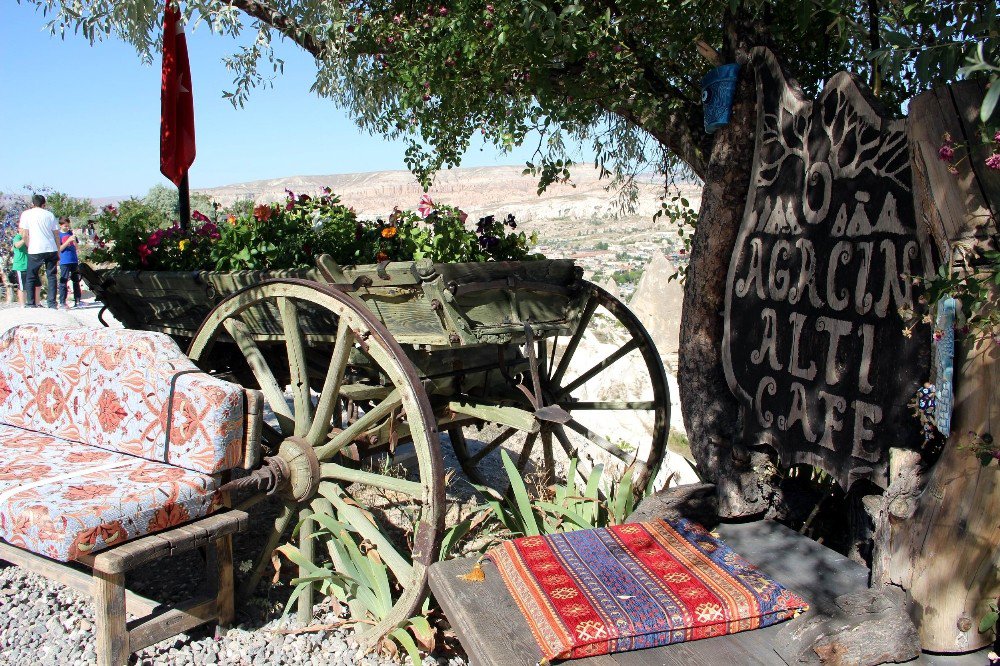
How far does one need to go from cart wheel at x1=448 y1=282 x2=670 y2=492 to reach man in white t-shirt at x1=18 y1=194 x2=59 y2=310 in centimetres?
702

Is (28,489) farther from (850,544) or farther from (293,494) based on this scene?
(850,544)

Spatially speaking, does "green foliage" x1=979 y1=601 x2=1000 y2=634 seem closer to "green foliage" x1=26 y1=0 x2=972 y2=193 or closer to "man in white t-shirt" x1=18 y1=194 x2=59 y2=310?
"green foliage" x1=26 y1=0 x2=972 y2=193

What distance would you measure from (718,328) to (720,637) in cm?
143

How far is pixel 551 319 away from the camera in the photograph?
3707mm

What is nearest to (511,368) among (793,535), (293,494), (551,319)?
(551,319)

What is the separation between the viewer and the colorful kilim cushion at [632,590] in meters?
Answer: 2.36

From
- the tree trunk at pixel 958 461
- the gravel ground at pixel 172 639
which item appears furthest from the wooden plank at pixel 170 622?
the tree trunk at pixel 958 461

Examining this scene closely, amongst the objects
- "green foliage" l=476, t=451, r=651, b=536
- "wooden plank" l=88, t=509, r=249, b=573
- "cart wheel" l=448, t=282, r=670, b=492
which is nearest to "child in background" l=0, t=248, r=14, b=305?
"cart wheel" l=448, t=282, r=670, b=492

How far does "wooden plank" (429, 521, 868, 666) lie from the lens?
2309mm

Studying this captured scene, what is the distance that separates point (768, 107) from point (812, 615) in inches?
71.6

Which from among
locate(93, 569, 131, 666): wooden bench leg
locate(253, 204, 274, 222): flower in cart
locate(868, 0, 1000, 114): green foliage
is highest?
locate(868, 0, 1000, 114): green foliage

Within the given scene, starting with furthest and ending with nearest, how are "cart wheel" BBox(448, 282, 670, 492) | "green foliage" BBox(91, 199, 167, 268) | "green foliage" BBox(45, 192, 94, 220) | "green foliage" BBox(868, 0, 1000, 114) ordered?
"green foliage" BBox(45, 192, 94, 220) < "green foliage" BBox(91, 199, 167, 268) < "cart wheel" BBox(448, 282, 670, 492) < "green foliage" BBox(868, 0, 1000, 114)

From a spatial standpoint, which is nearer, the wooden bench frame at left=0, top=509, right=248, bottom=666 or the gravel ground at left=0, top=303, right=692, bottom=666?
the wooden bench frame at left=0, top=509, right=248, bottom=666

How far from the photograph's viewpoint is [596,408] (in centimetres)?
425
